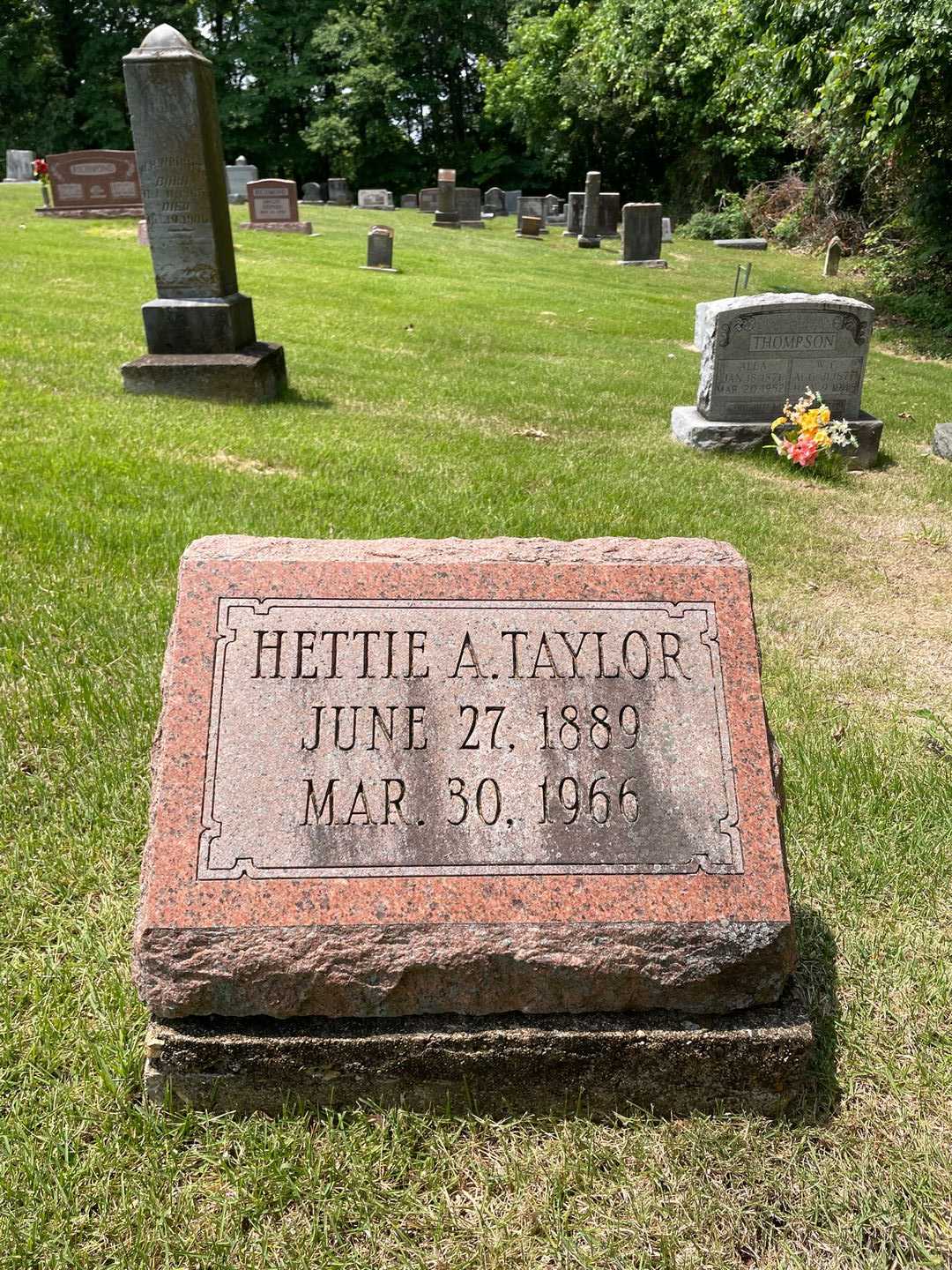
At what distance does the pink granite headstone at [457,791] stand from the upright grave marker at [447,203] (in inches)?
1128

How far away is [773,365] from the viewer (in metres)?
8.41

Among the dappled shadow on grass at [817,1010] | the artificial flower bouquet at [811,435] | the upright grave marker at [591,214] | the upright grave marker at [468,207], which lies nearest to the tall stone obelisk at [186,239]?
the artificial flower bouquet at [811,435]

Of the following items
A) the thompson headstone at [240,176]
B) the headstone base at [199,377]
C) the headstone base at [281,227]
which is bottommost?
the headstone base at [199,377]

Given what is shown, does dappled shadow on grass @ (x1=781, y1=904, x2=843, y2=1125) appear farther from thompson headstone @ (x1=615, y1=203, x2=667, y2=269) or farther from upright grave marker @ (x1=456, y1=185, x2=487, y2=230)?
upright grave marker @ (x1=456, y1=185, x2=487, y2=230)

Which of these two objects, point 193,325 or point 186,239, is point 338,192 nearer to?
point 186,239

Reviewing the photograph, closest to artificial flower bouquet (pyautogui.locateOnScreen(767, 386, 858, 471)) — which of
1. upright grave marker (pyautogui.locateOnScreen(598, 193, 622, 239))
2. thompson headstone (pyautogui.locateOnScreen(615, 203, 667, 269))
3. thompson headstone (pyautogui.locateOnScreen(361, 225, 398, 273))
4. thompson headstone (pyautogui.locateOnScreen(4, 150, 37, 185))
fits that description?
thompson headstone (pyautogui.locateOnScreen(361, 225, 398, 273))

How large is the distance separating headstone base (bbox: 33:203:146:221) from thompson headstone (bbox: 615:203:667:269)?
12.0 metres

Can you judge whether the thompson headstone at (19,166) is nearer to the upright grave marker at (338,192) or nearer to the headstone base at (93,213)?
the upright grave marker at (338,192)

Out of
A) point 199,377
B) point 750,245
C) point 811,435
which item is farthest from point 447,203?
point 811,435

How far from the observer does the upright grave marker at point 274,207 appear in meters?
Answer: 23.4

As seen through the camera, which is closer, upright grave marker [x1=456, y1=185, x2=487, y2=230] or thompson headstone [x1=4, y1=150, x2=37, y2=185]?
upright grave marker [x1=456, y1=185, x2=487, y2=230]

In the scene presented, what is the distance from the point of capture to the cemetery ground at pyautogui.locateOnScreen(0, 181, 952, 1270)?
198 centimetres

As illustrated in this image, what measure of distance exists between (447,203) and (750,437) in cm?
2347

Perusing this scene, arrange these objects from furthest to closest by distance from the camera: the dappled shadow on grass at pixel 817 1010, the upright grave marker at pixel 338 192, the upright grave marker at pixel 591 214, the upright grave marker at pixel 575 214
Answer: the upright grave marker at pixel 338 192 → the upright grave marker at pixel 575 214 → the upright grave marker at pixel 591 214 → the dappled shadow on grass at pixel 817 1010
